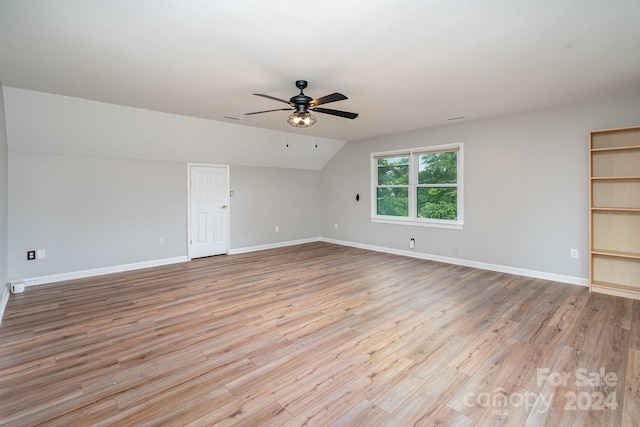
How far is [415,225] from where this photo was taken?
19.4 ft

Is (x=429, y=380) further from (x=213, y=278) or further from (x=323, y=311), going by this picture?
(x=213, y=278)

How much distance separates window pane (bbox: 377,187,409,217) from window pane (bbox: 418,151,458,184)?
451 millimetres

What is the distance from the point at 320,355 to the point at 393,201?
4.42 m

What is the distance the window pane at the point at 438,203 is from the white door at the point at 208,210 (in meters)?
3.89

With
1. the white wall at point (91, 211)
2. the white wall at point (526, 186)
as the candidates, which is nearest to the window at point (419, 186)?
the white wall at point (526, 186)

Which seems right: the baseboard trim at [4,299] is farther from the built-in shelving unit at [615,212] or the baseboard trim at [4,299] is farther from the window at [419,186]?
the built-in shelving unit at [615,212]

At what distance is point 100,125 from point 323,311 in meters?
4.01

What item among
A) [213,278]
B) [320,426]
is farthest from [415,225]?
[320,426]

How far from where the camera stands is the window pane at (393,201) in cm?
611

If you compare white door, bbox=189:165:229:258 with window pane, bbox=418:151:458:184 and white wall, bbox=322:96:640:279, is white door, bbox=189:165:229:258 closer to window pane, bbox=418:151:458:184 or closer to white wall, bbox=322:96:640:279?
white wall, bbox=322:96:640:279

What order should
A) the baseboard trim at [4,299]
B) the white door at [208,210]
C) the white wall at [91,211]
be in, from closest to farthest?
the baseboard trim at [4,299] < the white wall at [91,211] < the white door at [208,210]

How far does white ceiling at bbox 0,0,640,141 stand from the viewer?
1.99 m

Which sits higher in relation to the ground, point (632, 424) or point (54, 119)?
point (54, 119)

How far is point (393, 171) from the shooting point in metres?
6.29
